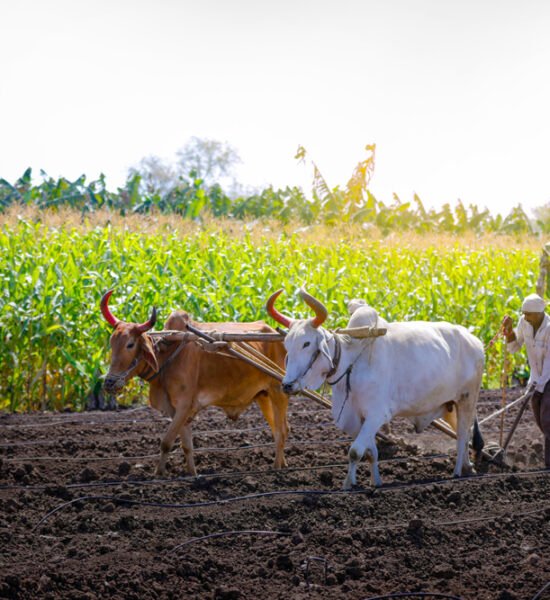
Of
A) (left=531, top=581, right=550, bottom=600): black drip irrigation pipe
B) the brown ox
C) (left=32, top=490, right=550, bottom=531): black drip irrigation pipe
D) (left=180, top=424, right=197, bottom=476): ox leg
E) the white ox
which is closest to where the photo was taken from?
(left=531, top=581, right=550, bottom=600): black drip irrigation pipe

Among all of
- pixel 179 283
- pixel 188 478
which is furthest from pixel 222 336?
pixel 179 283

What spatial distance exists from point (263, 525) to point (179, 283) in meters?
7.76

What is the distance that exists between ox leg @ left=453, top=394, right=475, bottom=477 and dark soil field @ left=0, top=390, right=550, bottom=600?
0.22m

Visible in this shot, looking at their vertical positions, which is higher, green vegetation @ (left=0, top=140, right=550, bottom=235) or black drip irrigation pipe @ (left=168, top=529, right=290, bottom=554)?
green vegetation @ (left=0, top=140, right=550, bottom=235)

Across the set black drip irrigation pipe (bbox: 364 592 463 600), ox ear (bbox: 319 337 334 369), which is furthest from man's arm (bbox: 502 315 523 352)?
black drip irrigation pipe (bbox: 364 592 463 600)

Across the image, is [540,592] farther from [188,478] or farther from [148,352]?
[148,352]

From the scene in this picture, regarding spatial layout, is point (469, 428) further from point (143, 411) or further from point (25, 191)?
point (25, 191)

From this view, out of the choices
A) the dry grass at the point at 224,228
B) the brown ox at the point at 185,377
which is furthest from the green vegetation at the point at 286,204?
the brown ox at the point at 185,377

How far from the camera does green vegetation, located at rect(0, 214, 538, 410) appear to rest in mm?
12797

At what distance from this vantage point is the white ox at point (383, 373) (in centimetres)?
711

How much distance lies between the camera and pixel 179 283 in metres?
14.0

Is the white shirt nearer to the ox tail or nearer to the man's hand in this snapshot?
the man's hand

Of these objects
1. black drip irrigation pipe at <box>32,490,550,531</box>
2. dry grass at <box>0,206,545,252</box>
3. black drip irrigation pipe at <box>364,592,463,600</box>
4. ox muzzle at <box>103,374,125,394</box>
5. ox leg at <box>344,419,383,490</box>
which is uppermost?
dry grass at <box>0,206,545,252</box>

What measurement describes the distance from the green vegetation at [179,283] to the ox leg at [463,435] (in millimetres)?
5715
